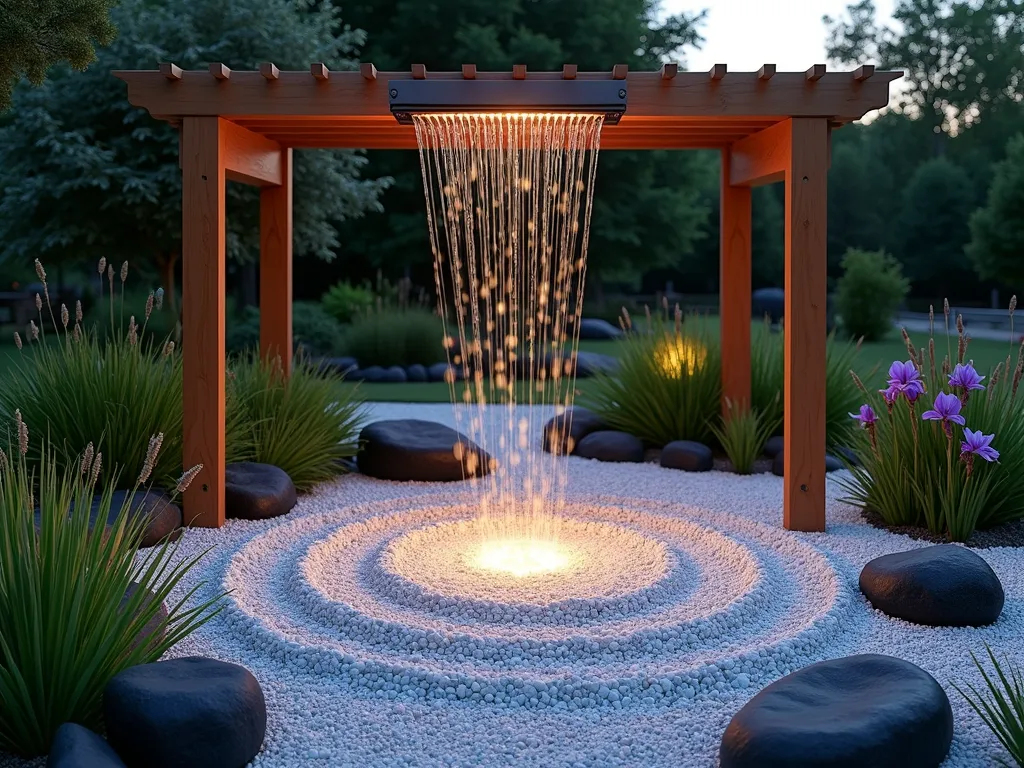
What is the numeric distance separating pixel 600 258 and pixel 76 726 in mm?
20470

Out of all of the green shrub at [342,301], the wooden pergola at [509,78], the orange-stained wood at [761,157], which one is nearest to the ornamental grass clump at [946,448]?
the wooden pergola at [509,78]

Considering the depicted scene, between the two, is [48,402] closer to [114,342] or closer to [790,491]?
[114,342]

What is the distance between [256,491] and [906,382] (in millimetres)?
3438

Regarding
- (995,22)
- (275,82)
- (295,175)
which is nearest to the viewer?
(275,82)

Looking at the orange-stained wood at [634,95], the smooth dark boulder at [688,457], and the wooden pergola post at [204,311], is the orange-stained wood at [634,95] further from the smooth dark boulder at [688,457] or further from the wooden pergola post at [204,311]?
the smooth dark boulder at [688,457]

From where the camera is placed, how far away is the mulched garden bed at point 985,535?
5.14 m

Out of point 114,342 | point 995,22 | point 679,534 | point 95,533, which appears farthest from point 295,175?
point 995,22

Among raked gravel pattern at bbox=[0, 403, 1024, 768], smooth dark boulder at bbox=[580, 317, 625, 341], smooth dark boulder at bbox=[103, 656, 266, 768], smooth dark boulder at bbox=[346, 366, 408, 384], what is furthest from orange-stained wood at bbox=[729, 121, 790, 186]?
smooth dark boulder at bbox=[580, 317, 625, 341]

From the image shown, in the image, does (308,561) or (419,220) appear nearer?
(308,561)

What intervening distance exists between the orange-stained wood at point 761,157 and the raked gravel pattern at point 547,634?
197 cm

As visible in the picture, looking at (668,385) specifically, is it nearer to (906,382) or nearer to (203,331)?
(906,382)

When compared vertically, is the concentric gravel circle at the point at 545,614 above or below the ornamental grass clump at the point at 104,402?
below

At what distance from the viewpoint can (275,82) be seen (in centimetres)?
513

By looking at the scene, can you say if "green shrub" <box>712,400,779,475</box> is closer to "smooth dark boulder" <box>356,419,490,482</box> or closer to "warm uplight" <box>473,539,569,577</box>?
"smooth dark boulder" <box>356,419,490,482</box>
